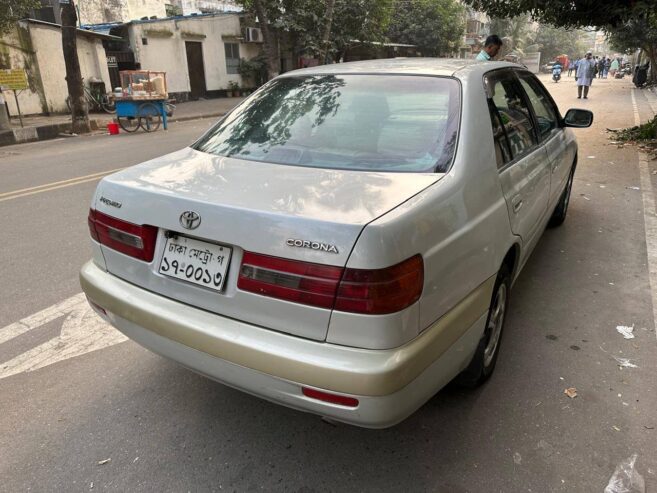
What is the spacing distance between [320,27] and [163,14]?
9510 mm

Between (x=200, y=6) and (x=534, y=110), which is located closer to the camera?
(x=534, y=110)

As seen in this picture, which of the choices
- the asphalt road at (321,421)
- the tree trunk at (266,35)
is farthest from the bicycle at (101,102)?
the asphalt road at (321,421)

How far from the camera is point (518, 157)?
2855 millimetres

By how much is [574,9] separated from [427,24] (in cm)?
2625

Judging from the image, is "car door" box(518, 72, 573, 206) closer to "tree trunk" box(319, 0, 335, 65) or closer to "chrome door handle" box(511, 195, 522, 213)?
"chrome door handle" box(511, 195, 522, 213)

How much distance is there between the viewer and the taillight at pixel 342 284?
168 cm

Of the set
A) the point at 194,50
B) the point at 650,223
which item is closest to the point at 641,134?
the point at 650,223

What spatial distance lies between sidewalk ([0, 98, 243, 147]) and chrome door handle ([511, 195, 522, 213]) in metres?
12.5

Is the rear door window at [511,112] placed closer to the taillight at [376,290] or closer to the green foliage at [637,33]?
the taillight at [376,290]

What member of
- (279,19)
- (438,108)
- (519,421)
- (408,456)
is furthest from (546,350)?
(279,19)

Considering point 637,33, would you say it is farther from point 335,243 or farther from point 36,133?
point 335,243

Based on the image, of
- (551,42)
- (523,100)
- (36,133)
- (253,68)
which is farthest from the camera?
(551,42)

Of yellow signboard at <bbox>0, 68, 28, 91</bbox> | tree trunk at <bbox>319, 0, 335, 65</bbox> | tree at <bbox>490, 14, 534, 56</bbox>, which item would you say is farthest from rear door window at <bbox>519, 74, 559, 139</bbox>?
tree at <bbox>490, 14, 534, 56</bbox>

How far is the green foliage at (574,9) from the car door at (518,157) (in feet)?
18.1
